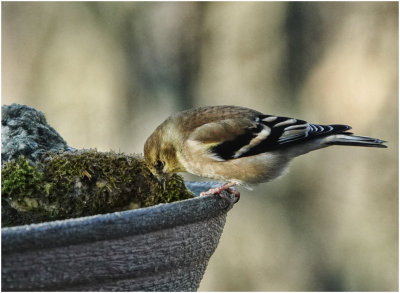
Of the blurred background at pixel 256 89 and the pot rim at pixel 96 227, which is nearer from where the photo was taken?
the pot rim at pixel 96 227

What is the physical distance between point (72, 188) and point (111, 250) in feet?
2.56

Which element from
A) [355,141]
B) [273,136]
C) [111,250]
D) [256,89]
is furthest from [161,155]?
[256,89]

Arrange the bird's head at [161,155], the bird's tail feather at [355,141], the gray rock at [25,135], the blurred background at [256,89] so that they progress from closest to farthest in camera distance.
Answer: the gray rock at [25,135], the bird's head at [161,155], the bird's tail feather at [355,141], the blurred background at [256,89]

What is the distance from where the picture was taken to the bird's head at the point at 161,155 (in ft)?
11.6

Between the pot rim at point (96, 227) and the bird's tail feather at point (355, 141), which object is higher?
the bird's tail feather at point (355, 141)

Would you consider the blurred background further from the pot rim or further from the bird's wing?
the pot rim

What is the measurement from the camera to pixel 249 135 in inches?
165

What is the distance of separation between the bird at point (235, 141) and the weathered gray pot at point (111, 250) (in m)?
1.41

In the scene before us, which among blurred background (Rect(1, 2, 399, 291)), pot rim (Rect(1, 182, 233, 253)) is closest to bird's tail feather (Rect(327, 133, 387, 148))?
pot rim (Rect(1, 182, 233, 253))

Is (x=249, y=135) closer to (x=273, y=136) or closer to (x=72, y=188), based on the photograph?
(x=273, y=136)

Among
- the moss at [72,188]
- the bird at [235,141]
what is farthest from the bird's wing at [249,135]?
the moss at [72,188]

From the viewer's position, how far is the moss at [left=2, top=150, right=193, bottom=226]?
302 cm

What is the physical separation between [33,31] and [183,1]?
7.43 ft

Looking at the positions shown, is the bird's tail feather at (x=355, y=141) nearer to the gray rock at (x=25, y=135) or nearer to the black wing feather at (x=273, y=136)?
the black wing feather at (x=273, y=136)
